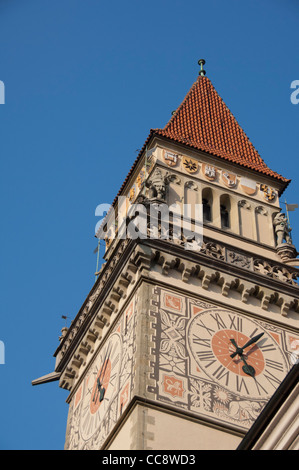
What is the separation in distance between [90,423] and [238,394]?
3584 mm

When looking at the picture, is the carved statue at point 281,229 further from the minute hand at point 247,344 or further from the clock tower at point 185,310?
the minute hand at point 247,344

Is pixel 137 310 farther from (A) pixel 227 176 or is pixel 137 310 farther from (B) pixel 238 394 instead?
(A) pixel 227 176

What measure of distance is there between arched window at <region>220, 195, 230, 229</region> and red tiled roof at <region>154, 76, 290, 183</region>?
131 cm

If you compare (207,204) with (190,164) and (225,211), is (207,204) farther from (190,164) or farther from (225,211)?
(190,164)

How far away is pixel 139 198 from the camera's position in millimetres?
25828

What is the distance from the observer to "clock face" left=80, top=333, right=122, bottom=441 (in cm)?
2270

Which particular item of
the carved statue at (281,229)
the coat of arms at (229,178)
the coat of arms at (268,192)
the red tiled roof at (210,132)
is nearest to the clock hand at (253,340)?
the carved statue at (281,229)

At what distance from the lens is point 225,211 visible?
90.8 feet

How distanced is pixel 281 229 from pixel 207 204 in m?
2.07

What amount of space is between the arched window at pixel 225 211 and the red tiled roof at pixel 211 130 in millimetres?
1306

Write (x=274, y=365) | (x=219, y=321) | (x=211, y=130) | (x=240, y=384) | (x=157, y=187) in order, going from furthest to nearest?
(x=211, y=130) < (x=157, y=187) < (x=219, y=321) < (x=274, y=365) < (x=240, y=384)

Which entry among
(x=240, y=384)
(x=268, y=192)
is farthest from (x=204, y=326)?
(x=268, y=192)

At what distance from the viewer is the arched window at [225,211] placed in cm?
2729
